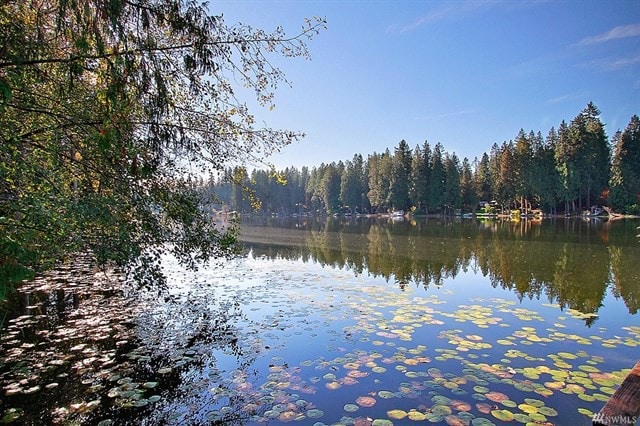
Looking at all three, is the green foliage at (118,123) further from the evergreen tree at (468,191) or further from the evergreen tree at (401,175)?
the evergreen tree at (468,191)

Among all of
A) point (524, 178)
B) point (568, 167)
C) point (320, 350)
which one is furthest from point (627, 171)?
point (320, 350)

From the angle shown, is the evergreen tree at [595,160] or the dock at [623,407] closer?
the dock at [623,407]

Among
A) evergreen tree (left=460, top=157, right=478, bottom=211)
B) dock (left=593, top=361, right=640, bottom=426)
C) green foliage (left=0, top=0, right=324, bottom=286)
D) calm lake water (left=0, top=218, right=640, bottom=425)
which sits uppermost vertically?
evergreen tree (left=460, top=157, right=478, bottom=211)

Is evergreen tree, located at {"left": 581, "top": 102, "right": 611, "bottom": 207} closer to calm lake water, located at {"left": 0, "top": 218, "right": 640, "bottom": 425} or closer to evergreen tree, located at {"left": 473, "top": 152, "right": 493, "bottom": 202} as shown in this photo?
evergreen tree, located at {"left": 473, "top": 152, "right": 493, "bottom": 202}

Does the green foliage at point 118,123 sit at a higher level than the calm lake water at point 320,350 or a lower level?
higher

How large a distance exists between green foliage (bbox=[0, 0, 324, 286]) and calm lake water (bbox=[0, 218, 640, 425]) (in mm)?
1825

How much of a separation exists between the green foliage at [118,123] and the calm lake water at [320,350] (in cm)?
182

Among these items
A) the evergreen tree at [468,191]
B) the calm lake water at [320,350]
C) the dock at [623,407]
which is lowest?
the calm lake water at [320,350]

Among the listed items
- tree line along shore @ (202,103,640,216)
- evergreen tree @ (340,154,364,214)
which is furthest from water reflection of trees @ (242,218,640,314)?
evergreen tree @ (340,154,364,214)

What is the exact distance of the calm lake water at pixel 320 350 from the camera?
15.5 ft

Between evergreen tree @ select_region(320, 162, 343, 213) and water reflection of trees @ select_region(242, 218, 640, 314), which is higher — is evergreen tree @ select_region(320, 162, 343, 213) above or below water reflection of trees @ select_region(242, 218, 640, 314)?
above

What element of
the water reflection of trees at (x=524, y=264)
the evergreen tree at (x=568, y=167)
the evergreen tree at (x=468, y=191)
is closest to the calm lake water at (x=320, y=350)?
the water reflection of trees at (x=524, y=264)

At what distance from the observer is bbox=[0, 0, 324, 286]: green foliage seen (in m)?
3.59

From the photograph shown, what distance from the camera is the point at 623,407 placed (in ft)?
6.47
